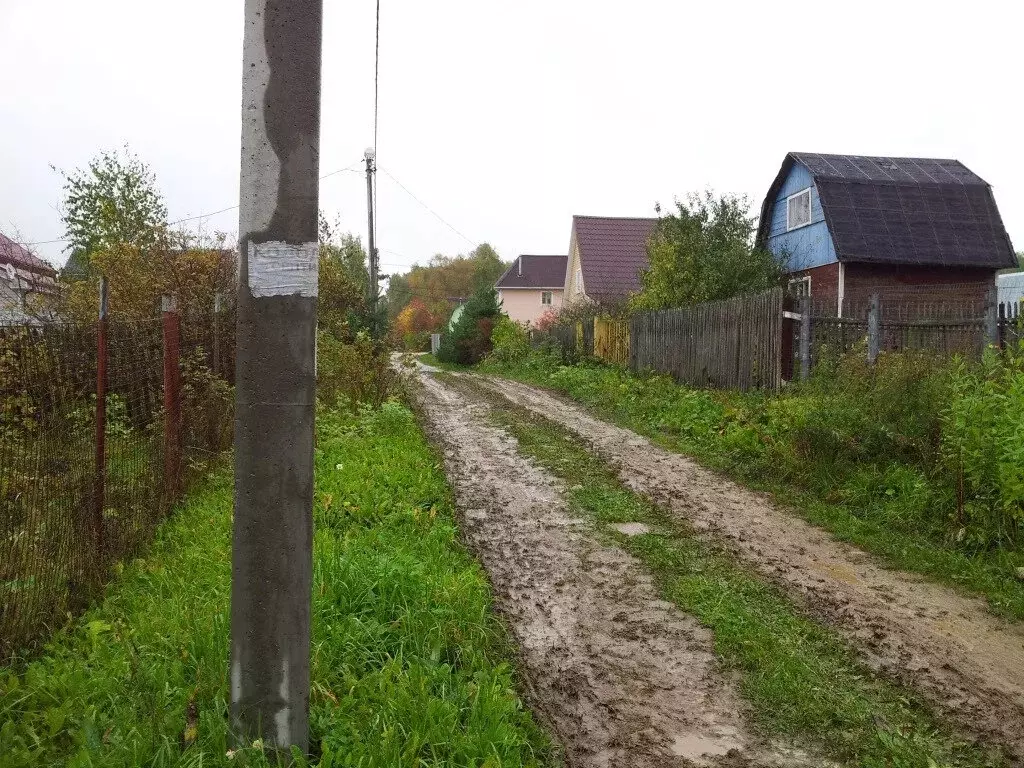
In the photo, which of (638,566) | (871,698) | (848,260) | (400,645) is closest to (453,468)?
(638,566)

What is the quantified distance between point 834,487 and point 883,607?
2.95 m

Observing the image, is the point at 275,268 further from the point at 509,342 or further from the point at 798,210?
the point at 509,342

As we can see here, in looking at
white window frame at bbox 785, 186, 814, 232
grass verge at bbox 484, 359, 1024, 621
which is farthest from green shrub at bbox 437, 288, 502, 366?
grass verge at bbox 484, 359, 1024, 621

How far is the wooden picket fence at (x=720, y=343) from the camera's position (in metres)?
12.8

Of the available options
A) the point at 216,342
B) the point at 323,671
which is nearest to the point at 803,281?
the point at 216,342

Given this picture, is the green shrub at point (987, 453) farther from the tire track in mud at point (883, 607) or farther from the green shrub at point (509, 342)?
the green shrub at point (509, 342)

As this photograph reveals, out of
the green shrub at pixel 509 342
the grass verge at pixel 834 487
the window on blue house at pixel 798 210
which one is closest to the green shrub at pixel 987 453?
the grass verge at pixel 834 487

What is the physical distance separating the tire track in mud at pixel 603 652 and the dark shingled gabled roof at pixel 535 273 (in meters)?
49.2

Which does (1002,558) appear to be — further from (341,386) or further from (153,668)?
(341,386)

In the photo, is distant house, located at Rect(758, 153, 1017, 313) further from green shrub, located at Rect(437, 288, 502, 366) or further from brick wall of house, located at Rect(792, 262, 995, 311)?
green shrub, located at Rect(437, 288, 502, 366)

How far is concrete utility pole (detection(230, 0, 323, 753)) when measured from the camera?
2648 mm

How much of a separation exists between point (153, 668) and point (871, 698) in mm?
3174

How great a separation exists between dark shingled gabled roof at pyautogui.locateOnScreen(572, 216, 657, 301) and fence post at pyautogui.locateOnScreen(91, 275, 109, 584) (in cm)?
3044

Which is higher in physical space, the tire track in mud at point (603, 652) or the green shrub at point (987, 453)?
the green shrub at point (987, 453)
